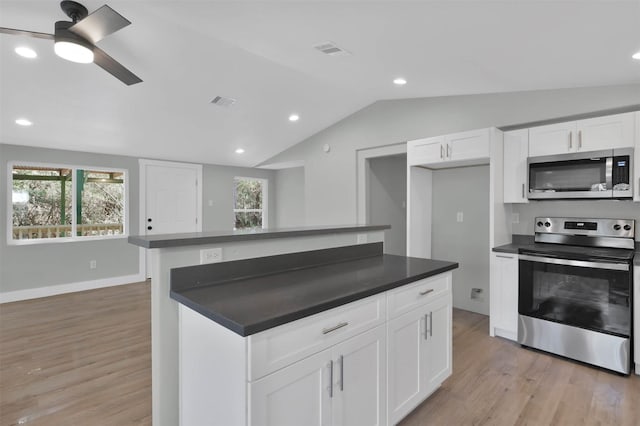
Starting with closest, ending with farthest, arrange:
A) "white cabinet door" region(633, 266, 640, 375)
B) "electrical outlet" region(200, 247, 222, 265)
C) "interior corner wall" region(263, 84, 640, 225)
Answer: "electrical outlet" region(200, 247, 222, 265) → "white cabinet door" region(633, 266, 640, 375) → "interior corner wall" region(263, 84, 640, 225)

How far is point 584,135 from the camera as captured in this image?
2.85 meters

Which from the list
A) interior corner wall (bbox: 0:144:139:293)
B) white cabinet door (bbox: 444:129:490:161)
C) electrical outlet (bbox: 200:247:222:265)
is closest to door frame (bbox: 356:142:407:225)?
white cabinet door (bbox: 444:129:490:161)

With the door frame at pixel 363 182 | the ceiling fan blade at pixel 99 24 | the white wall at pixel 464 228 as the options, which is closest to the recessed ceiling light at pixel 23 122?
the ceiling fan blade at pixel 99 24

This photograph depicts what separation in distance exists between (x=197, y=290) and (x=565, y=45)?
8.44ft

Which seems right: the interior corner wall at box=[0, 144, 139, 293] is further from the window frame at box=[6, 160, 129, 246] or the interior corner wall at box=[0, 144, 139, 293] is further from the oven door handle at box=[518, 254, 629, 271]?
the oven door handle at box=[518, 254, 629, 271]

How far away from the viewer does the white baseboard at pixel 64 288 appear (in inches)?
177

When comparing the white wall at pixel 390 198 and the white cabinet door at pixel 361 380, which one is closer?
the white cabinet door at pixel 361 380

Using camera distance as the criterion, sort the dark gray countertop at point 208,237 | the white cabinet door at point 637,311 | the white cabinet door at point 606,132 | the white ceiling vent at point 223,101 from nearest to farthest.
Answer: the dark gray countertop at point 208,237 < the white cabinet door at point 637,311 < the white cabinet door at point 606,132 < the white ceiling vent at point 223,101

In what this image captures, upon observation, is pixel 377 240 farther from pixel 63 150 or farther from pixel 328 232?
pixel 63 150

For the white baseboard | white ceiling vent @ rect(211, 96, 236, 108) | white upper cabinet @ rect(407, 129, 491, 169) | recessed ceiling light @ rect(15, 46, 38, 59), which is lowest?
the white baseboard

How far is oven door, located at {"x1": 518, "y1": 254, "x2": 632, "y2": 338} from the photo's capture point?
252 cm

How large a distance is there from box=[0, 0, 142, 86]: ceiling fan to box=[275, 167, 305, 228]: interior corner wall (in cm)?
495

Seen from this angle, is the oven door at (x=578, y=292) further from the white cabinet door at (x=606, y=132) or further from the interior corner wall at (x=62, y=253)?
the interior corner wall at (x=62, y=253)

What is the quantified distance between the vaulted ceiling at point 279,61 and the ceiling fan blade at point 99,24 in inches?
14.9
